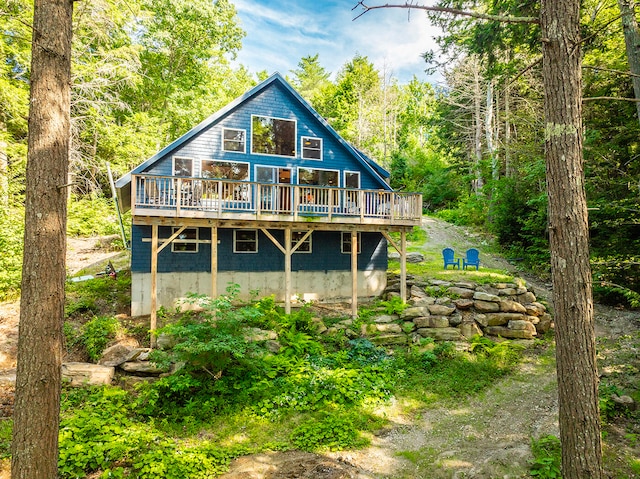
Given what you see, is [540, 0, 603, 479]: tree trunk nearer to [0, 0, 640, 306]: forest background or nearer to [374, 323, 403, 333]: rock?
[0, 0, 640, 306]: forest background

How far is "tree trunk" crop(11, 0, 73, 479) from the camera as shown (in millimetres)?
3932

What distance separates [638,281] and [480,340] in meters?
5.92

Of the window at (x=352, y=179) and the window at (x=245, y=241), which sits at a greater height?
the window at (x=352, y=179)

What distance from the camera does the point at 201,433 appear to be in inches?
280

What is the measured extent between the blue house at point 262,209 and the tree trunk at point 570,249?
902cm

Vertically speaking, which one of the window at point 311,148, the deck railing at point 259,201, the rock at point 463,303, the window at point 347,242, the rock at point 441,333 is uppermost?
the window at point 311,148

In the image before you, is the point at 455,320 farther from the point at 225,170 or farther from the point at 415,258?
the point at 225,170

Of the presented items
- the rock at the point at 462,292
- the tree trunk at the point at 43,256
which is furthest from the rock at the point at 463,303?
the tree trunk at the point at 43,256

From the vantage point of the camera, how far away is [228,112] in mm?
14047

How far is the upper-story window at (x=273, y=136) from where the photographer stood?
572 inches

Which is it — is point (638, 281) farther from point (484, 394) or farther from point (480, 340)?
point (484, 394)

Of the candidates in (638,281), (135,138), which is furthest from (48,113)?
(135,138)

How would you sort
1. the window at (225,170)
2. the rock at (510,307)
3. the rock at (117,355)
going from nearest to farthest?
1. the rock at (117,355)
2. the rock at (510,307)
3. the window at (225,170)

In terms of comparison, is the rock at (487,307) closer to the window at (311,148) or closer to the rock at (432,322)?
the rock at (432,322)
